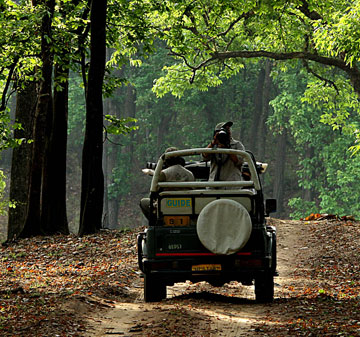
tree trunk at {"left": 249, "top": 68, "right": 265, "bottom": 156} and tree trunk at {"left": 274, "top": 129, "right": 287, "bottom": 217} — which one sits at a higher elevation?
tree trunk at {"left": 249, "top": 68, "right": 265, "bottom": 156}

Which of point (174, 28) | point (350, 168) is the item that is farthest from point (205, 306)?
point (350, 168)

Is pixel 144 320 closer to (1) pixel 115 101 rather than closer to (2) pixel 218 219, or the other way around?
(2) pixel 218 219

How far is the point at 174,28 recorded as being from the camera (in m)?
20.6

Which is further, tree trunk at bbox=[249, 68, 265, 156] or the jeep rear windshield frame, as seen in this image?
tree trunk at bbox=[249, 68, 265, 156]

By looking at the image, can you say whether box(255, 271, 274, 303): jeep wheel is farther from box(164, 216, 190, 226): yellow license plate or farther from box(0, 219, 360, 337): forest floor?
box(164, 216, 190, 226): yellow license plate

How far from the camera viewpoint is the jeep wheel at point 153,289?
884cm

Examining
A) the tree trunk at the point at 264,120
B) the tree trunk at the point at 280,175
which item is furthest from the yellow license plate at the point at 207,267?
the tree trunk at the point at 264,120

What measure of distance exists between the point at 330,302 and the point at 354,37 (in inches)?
339

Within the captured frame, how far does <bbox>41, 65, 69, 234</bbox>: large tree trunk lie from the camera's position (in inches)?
712

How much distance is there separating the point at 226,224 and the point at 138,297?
245cm

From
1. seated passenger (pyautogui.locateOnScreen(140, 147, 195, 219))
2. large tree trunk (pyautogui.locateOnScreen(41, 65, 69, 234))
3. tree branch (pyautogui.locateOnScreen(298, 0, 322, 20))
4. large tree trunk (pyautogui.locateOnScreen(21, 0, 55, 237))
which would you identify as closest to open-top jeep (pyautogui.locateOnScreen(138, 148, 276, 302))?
seated passenger (pyautogui.locateOnScreen(140, 147, 195, 219))

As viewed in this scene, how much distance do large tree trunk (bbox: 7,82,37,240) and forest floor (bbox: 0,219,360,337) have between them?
3.49 meters

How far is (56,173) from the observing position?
1825 centimetres

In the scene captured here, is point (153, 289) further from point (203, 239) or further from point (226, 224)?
point (226, 224)
